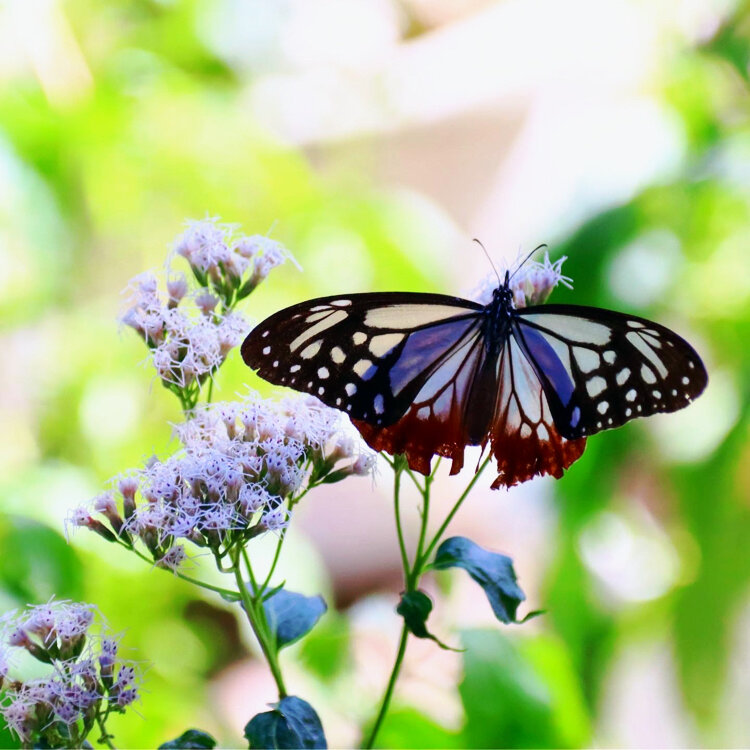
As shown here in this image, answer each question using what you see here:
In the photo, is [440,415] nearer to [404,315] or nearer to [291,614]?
[404,315]

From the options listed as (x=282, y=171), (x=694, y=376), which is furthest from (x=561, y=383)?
(x=282, y=171)

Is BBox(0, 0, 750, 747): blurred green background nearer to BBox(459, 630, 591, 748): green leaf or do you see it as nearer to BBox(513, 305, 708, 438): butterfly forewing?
BBox(459, 630, 591, 748): green leaf

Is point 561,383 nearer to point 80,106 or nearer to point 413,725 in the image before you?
point 413,725

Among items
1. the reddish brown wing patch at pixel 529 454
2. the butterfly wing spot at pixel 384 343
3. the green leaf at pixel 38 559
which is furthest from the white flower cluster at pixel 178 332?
the green leaf at pixel 38 559

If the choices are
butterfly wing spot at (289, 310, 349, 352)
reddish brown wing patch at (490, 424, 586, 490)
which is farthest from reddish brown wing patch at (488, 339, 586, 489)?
butterfly wing spot at (289, 310, 349, 352)

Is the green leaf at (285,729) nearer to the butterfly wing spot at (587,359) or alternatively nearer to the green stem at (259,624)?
the green stem at (259,624)

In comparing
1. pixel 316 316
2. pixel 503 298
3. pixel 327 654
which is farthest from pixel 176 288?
pixel 327 654
